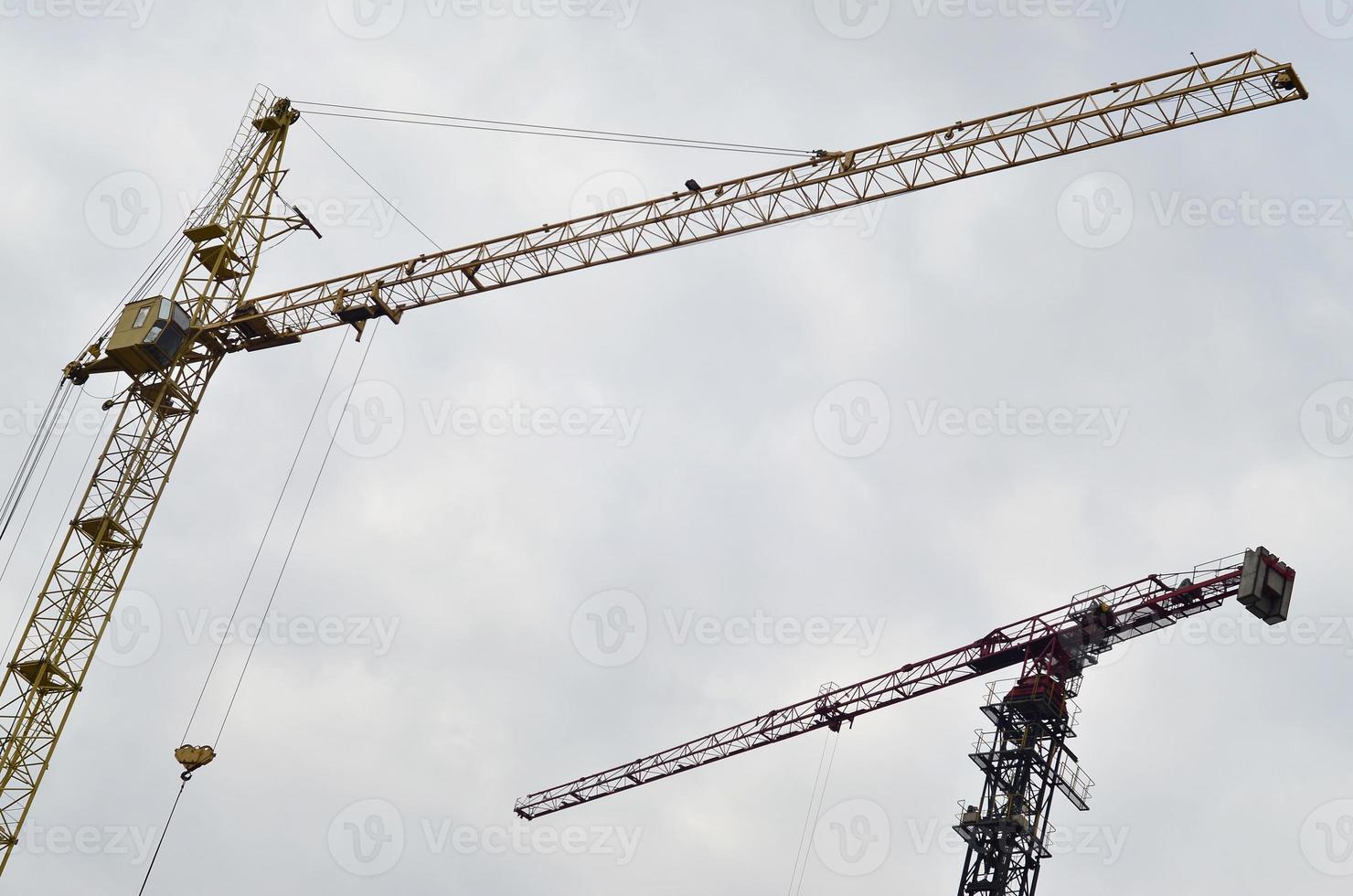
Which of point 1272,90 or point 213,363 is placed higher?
point 1272,90

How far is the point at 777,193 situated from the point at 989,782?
84.6 ft

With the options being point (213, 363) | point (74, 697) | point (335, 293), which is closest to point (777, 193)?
point (335, 293)

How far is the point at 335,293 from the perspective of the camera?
2921 inches

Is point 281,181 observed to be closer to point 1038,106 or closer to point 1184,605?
point 1038,106

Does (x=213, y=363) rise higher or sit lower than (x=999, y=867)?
higher

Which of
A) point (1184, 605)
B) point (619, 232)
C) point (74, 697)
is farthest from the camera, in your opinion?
point (619, 232)

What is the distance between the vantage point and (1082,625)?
227 feet

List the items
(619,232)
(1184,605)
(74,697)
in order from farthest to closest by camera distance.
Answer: (619,232) < (1184,605) < (74,697)

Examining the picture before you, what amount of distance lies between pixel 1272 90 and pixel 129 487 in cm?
4756

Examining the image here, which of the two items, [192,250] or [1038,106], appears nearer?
[1038,106]

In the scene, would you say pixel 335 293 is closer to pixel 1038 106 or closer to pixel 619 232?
pixel 619 232

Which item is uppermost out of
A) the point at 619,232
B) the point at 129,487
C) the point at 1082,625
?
the point at 619,232

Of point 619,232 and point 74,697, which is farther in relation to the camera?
point 619,232

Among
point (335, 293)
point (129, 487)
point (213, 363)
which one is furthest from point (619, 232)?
point (129, 487)
